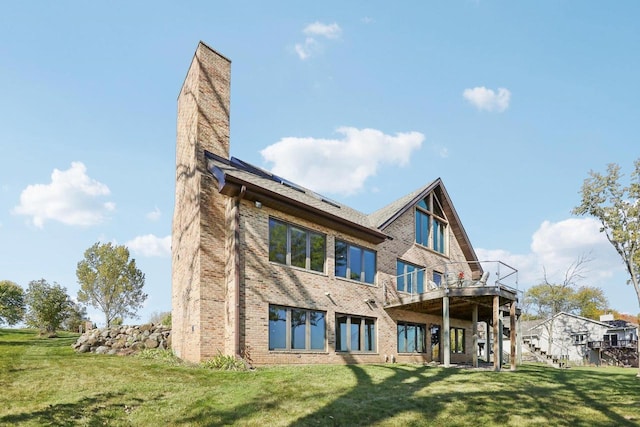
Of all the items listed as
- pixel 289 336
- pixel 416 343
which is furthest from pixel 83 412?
pixel 416 343

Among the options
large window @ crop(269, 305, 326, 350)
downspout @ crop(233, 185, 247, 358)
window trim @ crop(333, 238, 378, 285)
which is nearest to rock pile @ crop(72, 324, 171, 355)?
downspout @ crop(233, 185, 247, 358)

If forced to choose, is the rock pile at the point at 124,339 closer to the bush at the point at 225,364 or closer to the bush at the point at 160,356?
the bush at the point at 160,356

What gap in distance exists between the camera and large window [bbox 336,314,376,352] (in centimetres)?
1747

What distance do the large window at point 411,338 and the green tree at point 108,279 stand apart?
27.4m

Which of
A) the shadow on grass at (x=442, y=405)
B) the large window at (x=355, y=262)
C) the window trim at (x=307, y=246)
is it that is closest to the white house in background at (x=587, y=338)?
the large window at (x=355, y=262)

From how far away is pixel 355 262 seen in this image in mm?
18891

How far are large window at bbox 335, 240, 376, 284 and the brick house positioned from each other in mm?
44

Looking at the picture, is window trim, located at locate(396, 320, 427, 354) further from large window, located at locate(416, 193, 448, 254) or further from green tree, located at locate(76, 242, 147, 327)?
green tree, located at locate(76, 242, 147, 327)

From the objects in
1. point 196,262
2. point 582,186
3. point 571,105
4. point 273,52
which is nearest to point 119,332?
point 196,262

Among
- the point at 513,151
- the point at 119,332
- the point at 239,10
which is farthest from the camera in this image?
the point at 513,151

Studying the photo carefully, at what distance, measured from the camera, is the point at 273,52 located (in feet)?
48.5

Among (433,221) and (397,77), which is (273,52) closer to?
(397,77)

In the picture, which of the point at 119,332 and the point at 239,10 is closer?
the point at 239,10

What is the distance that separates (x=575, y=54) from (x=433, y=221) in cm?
1073
